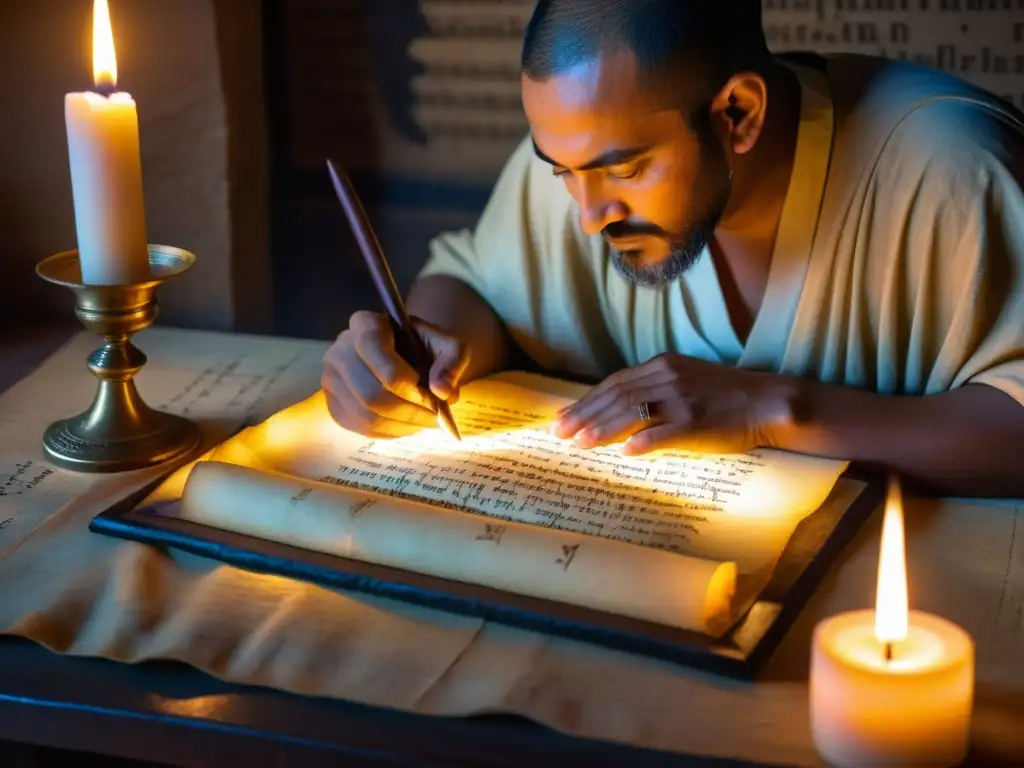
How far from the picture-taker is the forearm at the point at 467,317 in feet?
4.48

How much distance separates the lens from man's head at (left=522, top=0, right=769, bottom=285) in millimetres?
1107

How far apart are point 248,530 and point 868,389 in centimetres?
64

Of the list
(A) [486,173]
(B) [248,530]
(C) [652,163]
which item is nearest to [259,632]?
(B) [248,530]

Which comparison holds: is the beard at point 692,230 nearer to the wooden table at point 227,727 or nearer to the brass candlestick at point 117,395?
the brass candlestick at point 117,395

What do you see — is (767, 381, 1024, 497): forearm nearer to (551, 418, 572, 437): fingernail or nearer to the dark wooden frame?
the dark wooden frame

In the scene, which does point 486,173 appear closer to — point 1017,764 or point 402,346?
point 402,346

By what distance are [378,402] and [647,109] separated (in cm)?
34

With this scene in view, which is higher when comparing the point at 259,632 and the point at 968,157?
the point at 968,157

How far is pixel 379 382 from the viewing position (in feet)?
3.76

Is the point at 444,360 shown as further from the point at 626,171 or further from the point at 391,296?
the point at 626,171

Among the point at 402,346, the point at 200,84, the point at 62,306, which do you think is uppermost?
the point at 200,84

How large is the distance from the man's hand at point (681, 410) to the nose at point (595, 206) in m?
0.13

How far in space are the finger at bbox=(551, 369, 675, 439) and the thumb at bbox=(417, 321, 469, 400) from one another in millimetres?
101

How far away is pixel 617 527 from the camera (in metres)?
0.95
